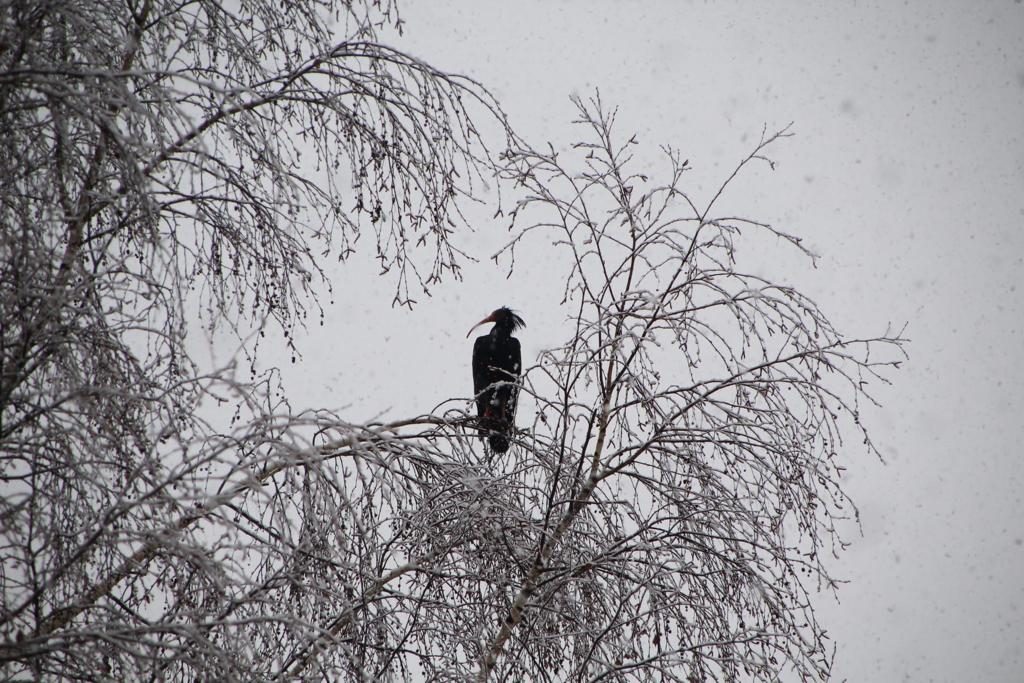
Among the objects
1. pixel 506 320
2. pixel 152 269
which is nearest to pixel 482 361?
pixel 506 320

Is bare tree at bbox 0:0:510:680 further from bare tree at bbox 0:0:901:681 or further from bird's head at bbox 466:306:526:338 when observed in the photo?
bird's head at bbox 466:306:526:338

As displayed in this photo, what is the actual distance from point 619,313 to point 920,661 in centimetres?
8209

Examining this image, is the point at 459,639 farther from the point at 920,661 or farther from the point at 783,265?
the point at 783,265

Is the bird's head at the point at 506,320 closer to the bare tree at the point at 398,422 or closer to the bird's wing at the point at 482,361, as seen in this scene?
the bird's wing at the point at 482,361

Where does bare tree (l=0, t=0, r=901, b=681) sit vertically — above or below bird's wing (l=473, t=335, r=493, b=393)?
below

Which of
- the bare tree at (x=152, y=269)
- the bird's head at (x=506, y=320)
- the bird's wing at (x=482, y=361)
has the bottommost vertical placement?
the bare tree at (x=152, y=269)

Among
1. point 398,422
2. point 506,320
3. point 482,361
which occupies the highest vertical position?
point 506,320

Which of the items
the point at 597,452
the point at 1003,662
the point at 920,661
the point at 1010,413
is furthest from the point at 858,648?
the point at 597,452

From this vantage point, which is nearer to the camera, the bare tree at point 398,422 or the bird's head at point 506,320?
the bare tree at point 398,422

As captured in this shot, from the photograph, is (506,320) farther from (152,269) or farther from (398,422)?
(152,269)

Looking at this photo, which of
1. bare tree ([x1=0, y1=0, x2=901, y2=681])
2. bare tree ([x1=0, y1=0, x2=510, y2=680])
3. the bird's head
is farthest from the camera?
the bird's head

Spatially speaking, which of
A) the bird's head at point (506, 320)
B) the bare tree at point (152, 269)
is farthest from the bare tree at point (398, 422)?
the bird's head at point (506, 320)

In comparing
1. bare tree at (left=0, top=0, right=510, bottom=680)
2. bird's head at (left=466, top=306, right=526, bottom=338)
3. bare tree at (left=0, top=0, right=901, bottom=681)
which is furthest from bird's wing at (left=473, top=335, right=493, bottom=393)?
bare tree at (left=0, top=0, right=510, bottom=680)

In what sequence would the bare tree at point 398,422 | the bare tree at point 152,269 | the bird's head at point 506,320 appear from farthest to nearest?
the bird's head at point 506,320, the bare tree at point 398,422, the bare tree at point 152,269
